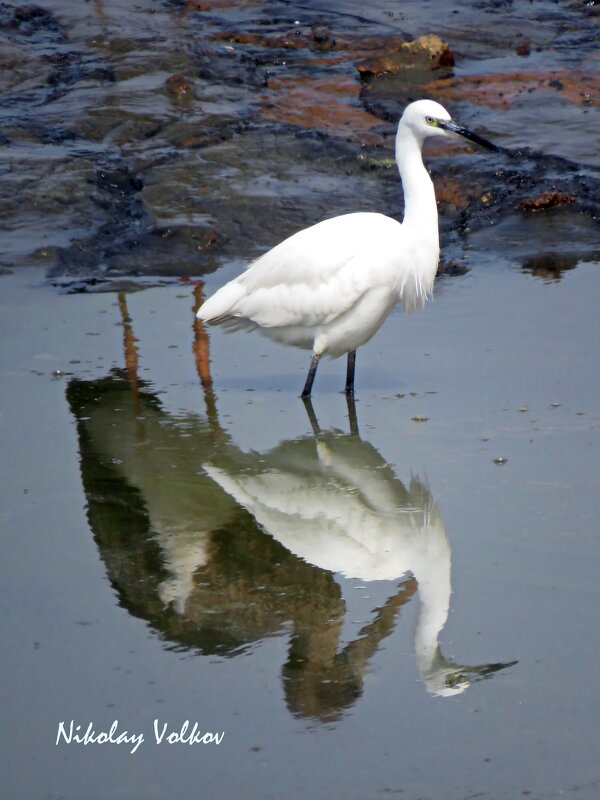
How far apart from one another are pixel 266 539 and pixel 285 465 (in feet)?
2.64

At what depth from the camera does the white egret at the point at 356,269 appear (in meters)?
5.91

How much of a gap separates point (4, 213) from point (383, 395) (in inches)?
159

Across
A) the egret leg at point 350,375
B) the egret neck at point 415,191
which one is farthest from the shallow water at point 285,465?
the egret neck at point 415,191

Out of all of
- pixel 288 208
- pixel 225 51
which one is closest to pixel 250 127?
pixel 288 208

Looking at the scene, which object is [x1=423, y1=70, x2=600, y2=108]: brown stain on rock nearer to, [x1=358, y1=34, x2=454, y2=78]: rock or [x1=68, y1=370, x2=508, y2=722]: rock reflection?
[x1=358, y1=34, x2=454, y2=78]: rock

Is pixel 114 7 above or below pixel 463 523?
above

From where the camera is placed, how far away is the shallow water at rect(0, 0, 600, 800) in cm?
334

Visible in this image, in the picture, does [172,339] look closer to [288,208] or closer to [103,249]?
[103,249]

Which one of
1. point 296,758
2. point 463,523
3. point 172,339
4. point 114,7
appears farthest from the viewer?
point 114,7

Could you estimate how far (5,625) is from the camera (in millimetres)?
3922

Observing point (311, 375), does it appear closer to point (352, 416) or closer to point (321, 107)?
point (352, 416)
